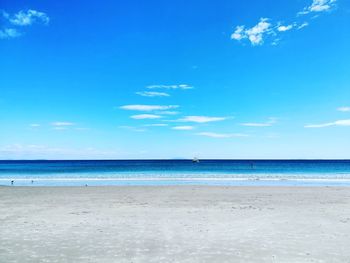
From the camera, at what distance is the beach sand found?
285 inches

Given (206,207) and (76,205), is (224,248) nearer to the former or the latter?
(206,207)

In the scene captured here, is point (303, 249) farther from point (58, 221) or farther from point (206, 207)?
point (58, 221)

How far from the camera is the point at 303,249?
303 inches

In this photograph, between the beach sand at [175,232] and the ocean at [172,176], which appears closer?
the beach sand at [175,232]

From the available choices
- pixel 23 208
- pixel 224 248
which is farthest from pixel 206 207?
pixel 23 208

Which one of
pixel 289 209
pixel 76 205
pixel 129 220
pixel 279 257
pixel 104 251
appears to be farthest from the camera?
pixel 76 205

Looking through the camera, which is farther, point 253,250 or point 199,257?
point 253,250

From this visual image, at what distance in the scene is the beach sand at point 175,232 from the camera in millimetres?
7246

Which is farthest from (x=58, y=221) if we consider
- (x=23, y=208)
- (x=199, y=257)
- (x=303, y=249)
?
(x=303, y=249)

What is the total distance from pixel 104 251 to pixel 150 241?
4.41 feet

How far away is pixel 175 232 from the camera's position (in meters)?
9.51

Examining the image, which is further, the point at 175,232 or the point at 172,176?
the point at 172,176

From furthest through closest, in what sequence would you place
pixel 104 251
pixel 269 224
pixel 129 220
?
1. pixel 129 220
2. pixel 269 224
3. pixel 104 251

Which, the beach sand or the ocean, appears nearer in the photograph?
the beach sand
